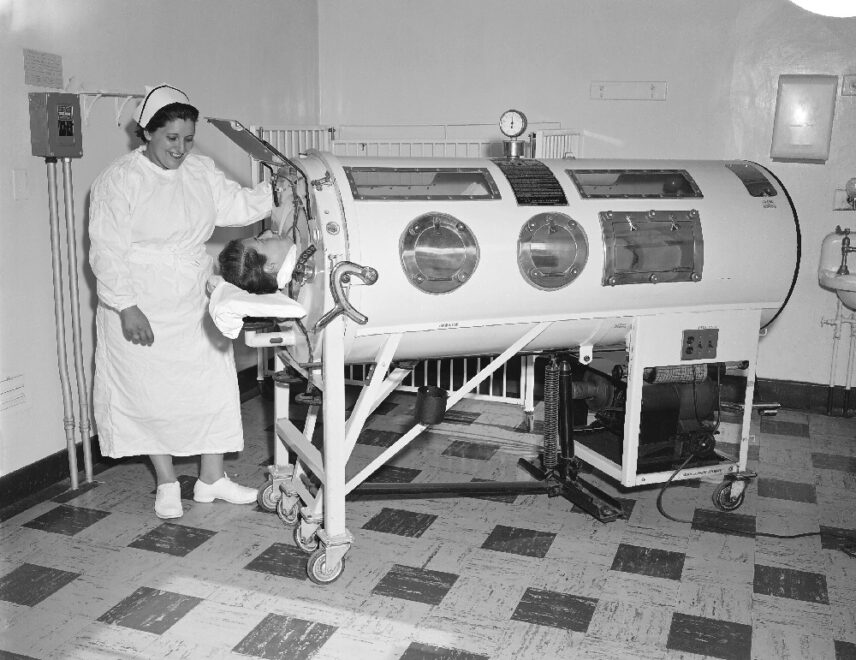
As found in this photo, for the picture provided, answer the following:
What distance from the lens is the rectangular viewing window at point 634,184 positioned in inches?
123

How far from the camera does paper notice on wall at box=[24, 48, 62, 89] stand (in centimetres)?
325

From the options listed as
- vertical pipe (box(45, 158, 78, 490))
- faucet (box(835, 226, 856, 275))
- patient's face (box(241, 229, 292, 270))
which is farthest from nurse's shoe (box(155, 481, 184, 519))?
faucet (box(835, 226, 856, 275))

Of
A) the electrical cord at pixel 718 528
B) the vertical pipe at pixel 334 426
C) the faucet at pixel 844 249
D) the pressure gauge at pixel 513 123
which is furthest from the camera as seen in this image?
the faucet at pixel 844 249

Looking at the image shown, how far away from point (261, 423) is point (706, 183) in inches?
93.2

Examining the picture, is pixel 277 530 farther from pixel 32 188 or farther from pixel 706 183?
pixel 706 183

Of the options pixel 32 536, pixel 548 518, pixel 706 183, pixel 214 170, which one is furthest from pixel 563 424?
Result: pixel 32 536

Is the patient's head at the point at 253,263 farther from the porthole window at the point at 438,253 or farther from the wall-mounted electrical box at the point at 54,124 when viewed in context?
the wall-mounted electrical box at the point at 54,124

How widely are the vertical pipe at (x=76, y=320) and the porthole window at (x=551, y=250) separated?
173 cm

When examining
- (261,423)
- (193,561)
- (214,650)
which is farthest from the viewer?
(261,423)

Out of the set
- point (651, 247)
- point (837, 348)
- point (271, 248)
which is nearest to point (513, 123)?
point (651, 247)

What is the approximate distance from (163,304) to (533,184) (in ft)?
4.58

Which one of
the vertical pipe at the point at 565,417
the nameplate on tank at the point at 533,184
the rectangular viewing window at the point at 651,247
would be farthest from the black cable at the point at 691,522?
the nameplate on tank at the point at 533,184

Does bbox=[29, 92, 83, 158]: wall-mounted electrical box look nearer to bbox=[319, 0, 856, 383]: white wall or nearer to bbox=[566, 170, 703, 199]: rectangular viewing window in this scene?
bbox=[566, 170, 703, 199]: rectangular viewing window

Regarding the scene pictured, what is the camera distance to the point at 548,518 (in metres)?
3.32
